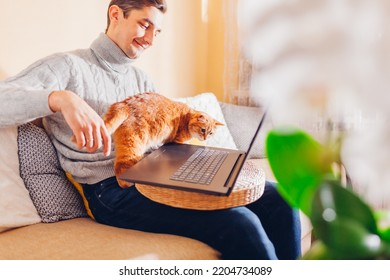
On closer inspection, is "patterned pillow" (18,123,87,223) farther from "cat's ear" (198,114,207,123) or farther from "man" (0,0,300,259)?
"cat's ear" (198,114,207,123)

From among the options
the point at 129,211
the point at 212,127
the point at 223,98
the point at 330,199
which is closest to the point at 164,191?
the point at 129,211

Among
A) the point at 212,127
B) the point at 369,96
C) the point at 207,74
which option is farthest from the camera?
the point at 207,74

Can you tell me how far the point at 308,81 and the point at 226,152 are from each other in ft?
2.39

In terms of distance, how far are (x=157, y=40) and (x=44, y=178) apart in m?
0.74

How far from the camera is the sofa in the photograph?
81 cm

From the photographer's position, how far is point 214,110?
5.63 feet

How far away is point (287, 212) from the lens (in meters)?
1.00

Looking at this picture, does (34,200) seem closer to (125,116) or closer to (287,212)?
(125,116)

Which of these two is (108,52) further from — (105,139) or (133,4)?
(105,139)

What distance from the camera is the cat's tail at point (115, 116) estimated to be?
0.87 meters

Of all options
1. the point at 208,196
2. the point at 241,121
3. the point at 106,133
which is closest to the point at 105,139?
the point at 106,133

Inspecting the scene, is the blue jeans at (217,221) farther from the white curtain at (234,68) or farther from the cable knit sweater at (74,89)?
the white curtain at (234,68)

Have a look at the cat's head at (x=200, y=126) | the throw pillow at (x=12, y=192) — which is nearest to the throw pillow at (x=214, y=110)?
the cat's head at (x=200, y=126)

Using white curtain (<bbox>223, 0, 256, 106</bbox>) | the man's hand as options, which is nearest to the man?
the man's hand
